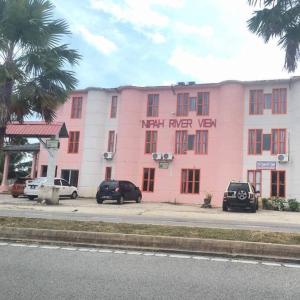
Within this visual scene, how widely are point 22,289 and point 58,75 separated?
10.5 m

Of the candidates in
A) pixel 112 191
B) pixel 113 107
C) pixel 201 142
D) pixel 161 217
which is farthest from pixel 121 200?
pixel 161 217

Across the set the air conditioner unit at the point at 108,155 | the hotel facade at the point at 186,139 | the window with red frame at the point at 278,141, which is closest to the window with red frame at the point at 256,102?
the hotel facade at the point at 186,139

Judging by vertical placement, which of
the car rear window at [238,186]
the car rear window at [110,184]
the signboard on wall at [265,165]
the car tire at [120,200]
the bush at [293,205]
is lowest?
the car tire at [120,200]

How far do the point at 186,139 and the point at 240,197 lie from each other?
10.6 meters

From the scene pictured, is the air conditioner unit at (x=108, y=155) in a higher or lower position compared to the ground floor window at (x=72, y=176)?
higher

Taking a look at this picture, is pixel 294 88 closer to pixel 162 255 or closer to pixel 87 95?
pixel 87 95

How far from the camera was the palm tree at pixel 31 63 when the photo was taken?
13883 mm

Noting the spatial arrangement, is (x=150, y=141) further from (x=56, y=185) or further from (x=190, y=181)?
(x=56, y=185)

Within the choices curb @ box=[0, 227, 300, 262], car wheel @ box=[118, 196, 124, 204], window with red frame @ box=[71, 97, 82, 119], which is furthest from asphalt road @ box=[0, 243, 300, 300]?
window with red frame @ box=[71, 97, 82, 119]

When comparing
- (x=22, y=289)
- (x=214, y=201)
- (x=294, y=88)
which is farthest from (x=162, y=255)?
(x=294, y=88)

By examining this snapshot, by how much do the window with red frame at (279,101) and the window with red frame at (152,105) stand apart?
30.6ft

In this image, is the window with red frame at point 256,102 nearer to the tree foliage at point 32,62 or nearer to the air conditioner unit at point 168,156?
the air conditioner unit at point 168,156

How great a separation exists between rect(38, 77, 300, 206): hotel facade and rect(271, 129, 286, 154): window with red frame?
72mm

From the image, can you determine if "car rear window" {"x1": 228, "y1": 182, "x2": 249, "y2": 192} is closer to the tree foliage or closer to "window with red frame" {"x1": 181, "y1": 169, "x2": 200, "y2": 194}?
"window with red frame" {"x1": 181, "y1": 169, "x2": 200, "y2": 194}
